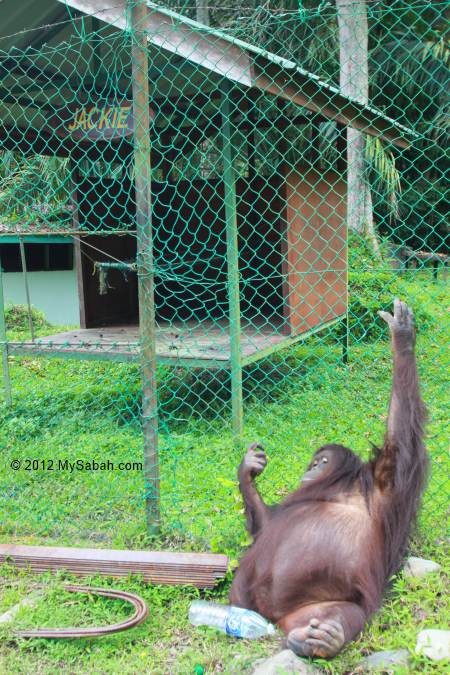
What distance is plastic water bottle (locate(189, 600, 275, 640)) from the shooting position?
256 centimetres

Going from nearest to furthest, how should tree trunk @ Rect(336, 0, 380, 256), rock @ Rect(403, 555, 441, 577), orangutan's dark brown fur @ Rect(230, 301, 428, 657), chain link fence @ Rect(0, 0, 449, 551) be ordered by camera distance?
orangutan's dark brown fur @ Rect(230, 301, 428, 657) < rock @ Rect(403, 555, 441, 577) < chain link fence @ Rect(0, 0, 449, 551) < tree trunk @ Rect(336, 0, 380, 256)

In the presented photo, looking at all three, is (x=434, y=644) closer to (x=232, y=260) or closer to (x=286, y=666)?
(x=286, y=666)

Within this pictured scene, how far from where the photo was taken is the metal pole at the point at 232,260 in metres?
4.69

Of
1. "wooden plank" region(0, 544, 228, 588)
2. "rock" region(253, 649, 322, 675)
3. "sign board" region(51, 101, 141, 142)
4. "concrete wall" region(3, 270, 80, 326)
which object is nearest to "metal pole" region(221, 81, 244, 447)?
"sign board" region(51, 101, 141, 142)

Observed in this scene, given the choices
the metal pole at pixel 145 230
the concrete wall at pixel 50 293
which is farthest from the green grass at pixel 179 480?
the concrete wall at pixel 50 293

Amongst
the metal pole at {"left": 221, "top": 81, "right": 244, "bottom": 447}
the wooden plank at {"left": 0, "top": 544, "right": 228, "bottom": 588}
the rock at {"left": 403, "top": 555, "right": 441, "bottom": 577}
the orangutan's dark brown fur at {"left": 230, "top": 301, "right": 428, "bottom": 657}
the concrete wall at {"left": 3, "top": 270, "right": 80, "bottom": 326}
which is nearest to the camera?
the orangutan's dark brown fur at {"left": 230, "top": 301, "right": 428, "bottom": 657}

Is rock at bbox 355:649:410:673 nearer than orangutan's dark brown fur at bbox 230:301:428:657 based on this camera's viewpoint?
Yes

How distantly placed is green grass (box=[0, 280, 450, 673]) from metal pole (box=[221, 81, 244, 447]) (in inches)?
10.2

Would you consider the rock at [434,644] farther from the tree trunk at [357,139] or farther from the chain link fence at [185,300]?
the tree trunk at [357,139]

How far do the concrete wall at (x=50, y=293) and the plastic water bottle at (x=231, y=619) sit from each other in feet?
41.4

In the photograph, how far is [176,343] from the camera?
5641mm

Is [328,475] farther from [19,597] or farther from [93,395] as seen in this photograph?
[93,395]

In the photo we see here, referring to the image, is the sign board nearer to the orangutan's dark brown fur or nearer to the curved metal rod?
the orangutan's dark brown fur

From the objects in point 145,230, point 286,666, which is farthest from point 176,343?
A: point 286,666
